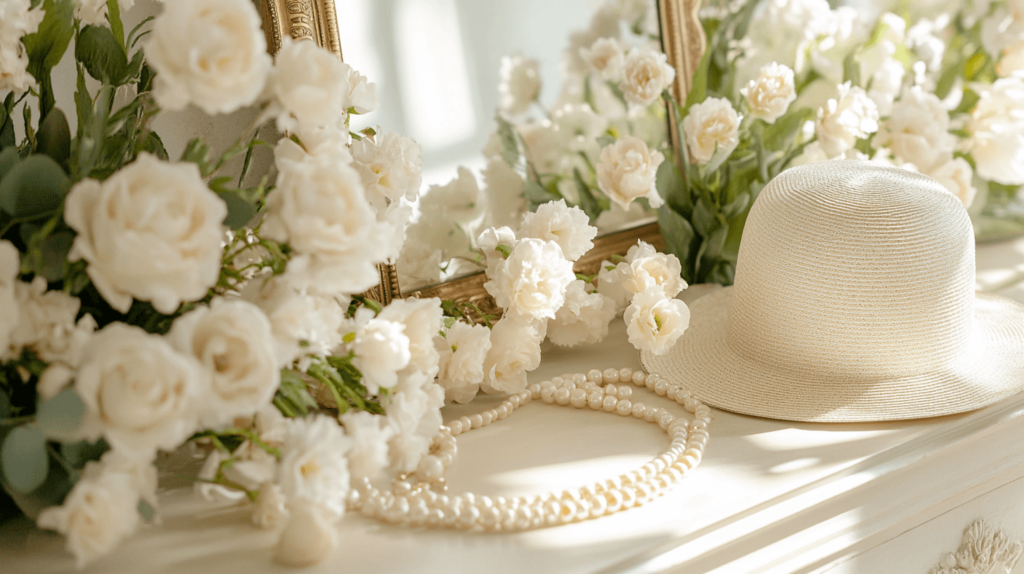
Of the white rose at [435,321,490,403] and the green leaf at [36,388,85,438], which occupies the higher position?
the green leaf at [36,388,85,438]

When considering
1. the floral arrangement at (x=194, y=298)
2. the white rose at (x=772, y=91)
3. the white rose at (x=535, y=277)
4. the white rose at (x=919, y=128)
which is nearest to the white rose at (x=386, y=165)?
the floral arrangement at (x=194, y=298)

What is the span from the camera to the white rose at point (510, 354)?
2.71ft

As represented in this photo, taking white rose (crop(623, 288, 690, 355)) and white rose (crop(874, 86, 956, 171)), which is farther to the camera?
white rose (crop(874, 86, 956, 171))

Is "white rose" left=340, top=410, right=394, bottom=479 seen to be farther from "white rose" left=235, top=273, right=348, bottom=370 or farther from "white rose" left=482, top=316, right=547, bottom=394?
"white rose" left=482, top=316, right=547, bottom=394

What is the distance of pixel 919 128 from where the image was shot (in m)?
1.16

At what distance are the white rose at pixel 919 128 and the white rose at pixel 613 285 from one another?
0.53m

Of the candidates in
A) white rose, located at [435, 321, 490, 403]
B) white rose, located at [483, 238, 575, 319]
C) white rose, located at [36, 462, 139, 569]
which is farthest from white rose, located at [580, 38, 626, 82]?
white rose, located at [36, 462, 139, 569]

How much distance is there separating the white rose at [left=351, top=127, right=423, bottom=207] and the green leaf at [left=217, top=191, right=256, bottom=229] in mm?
179

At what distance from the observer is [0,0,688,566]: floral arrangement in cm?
47

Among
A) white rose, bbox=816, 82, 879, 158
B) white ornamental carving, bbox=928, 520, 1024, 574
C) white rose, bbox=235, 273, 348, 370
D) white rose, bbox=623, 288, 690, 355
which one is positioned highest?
white rose, bbox=816, 82, 879, 158

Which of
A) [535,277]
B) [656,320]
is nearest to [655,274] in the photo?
[656,320]

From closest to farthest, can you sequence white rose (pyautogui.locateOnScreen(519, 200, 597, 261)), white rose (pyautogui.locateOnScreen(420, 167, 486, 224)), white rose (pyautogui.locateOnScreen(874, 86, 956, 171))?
1. white rose (pyautogui.locateOnScreen(519, 200, 597, 261))
2. white rose (pyautogui.locateOnScreen(420, 167, 486, 224))
3. white rose (pyautogui.locateOnScreen(874, 86, 956, 171))

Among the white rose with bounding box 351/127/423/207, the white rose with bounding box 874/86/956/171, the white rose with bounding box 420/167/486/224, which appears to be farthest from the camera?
the white rose with bounding box 874/86/956/171

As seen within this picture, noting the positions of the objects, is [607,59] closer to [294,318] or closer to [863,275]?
[863,275]
